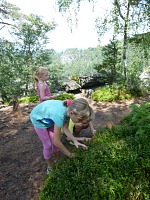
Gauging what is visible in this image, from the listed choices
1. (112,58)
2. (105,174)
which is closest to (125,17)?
(112,58)

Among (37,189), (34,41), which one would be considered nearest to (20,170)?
(37,189)

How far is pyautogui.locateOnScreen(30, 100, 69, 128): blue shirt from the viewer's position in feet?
8.36

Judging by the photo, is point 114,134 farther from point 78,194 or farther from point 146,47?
point 146,47

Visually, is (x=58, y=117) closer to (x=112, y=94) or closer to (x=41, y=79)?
(x=41, y=79)

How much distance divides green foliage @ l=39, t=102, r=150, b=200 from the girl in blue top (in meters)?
0.28

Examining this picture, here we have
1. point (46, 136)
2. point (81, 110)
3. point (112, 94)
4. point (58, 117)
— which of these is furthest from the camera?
point (112, 94)

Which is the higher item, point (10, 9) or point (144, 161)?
point (10, 9)

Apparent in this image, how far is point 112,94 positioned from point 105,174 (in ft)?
26.9

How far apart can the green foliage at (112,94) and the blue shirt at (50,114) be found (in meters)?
7.18

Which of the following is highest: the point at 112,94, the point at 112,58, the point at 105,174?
the point at 112,58

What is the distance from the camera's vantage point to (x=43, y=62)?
61.0 feet

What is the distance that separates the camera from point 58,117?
2.54m

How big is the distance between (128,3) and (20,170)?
8.59 m

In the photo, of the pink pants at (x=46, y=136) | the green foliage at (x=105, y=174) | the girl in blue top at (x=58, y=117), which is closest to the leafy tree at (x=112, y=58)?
the pink pants at (x=46, y=136)
